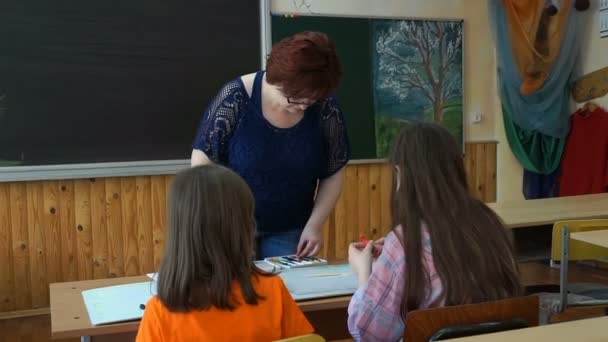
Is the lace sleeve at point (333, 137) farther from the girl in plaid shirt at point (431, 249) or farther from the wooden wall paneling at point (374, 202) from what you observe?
the wooden wall paneling at point (374, 202)

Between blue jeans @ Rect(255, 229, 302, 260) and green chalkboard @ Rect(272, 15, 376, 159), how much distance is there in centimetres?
237

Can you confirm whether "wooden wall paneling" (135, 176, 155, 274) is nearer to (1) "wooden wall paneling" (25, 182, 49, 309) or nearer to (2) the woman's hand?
(1) "wooden wall paneling" (25, 182, 49, 309)

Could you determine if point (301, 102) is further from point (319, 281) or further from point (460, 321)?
point (460, 321)

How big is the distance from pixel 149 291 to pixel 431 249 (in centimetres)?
80

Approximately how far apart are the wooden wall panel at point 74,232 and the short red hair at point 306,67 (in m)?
1.87

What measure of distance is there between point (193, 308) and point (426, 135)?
694 mm

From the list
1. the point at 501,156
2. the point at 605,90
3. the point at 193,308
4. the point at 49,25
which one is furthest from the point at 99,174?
the point at 605,90

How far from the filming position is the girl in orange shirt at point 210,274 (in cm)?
134

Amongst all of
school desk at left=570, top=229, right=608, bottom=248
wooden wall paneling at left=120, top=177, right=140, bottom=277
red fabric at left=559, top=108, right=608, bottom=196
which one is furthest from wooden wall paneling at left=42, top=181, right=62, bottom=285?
red fabric at left=559, top=108, right=608, bottom=196

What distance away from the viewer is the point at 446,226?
1.51 metres

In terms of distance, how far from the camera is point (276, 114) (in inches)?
83.9

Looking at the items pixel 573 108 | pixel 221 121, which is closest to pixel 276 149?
pixel 221 121

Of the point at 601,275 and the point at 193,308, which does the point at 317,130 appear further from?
the point at 601,275

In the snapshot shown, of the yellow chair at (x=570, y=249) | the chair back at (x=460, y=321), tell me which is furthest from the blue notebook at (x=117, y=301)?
the yellow chair at (x=570, y=249)
